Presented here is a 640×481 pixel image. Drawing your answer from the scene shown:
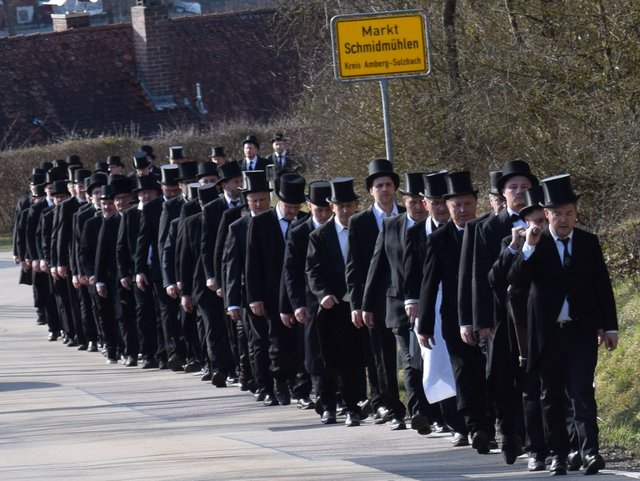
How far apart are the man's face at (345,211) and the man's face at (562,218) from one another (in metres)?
3.28

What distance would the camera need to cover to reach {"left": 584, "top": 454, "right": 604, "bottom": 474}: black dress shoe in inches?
392

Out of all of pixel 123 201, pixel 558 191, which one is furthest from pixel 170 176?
Result: pixel 558 191

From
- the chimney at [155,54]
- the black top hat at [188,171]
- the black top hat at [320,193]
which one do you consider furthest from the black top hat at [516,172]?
the chimney at [155,54]

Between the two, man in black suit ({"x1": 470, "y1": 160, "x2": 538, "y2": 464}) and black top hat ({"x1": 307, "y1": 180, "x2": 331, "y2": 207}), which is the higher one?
black top hat ({"x1": 307, "y1": 180, "x2": 331, "y2": 207})

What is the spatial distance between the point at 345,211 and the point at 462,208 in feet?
6.51

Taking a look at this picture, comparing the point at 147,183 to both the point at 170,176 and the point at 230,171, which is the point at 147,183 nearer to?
the point at 170,176

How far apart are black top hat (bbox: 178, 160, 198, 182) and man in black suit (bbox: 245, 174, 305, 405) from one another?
11.0 ft

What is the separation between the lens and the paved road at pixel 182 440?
1072 centimetres

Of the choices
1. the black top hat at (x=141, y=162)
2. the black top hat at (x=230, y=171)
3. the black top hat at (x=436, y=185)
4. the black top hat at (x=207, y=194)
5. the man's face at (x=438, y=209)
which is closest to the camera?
the black top hat at (x=436, y=185)

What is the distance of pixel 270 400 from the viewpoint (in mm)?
14516

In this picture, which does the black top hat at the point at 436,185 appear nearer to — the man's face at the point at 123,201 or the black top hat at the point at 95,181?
the man's face at the point at 123,201

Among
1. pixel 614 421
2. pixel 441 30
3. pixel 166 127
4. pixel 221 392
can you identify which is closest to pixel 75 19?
pixel 166 127

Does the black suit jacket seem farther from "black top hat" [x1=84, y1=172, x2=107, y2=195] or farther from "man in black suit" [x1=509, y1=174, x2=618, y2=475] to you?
"black top hat" [x1=84, y1=172, x2=107, y2=195]

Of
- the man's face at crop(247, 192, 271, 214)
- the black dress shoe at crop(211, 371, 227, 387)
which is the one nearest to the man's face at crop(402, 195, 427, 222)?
the man's face at crop(247, 192, 271, 214)
